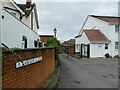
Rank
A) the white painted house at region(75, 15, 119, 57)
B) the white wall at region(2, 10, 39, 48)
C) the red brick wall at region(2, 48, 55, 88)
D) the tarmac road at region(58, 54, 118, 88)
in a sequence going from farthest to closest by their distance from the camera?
the white painted house at region(75, 15, 119, 57) < the tarmac road at region(58, 54, 118, 88) < the white wall at region(2, 10, 39, 48) < the red brick wall at region(2, 48, 55, 88)

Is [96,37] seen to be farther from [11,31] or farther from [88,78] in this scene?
[11,31]

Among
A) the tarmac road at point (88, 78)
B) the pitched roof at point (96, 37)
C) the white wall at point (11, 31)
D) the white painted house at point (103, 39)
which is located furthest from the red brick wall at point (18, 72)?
the pitched roof at point (96, 37)

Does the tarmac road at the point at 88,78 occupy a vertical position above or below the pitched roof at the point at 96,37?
below

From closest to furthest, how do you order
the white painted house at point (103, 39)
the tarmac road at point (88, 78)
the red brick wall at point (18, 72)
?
1. the red brick wall at point (18, 72)
2. the tarmac road at point (88, 78)
3. the white painted house at point (103, 39)

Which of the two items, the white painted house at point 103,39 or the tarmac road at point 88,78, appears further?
the white painted house at point 103,39

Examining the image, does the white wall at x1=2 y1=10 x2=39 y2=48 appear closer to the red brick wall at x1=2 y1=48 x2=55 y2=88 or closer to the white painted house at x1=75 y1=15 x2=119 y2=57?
the red brick wall at x1=2 y1=48 x2=55 y2=88

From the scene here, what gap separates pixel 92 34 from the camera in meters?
45.3

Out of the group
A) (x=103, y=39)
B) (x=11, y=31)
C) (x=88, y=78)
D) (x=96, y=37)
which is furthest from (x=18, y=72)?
(x=96, y=37)

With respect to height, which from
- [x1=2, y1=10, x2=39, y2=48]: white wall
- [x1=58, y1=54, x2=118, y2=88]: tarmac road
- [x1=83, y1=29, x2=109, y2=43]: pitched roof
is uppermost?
[x1=83, y1=29, x2=109, y2=43]: pitched roof

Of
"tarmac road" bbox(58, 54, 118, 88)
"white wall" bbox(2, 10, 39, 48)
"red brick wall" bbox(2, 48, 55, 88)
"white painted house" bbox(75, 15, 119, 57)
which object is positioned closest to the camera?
"red brick wall" bbox(2, 48, 55, 88)

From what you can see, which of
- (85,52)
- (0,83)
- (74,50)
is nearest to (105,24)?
(85,52)

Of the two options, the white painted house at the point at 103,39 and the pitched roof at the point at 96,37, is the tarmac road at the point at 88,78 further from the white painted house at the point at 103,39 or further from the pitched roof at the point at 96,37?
the pitched roof at the point at 96,37

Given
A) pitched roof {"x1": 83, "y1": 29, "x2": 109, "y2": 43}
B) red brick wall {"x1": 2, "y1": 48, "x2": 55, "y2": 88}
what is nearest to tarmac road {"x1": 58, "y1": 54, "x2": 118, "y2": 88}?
red brick wall {"x1": 2, "y1": 48, "x2": 55, "y2": 88}

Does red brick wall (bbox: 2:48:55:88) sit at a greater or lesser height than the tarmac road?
greater
